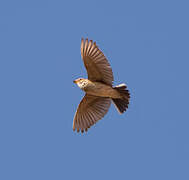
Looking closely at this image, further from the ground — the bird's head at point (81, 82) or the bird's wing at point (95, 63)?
the bird's wing at point (95, 63)

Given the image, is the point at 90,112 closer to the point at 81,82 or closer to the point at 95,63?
the point at 81,82

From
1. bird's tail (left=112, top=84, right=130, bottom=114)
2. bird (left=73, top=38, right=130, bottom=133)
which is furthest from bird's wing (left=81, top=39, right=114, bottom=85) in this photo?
bird's tail (left=112, top=84, right=130, bottom=114)

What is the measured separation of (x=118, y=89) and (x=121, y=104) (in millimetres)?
668

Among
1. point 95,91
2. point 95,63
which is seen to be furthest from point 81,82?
point 95,63

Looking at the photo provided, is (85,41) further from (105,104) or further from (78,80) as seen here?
(105,104)

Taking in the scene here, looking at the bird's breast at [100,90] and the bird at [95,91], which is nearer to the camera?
the bird at [95,91]

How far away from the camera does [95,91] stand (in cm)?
1569

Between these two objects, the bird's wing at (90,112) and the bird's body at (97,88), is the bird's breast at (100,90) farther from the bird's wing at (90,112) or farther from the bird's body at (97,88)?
the bird's wing at (90,112)

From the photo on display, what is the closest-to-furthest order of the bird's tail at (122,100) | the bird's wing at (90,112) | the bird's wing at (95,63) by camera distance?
the bird's wing at (95,63) < the bird's tail at (122,100) < the bird's wing at (90,112)

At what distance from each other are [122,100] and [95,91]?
92 centimetres

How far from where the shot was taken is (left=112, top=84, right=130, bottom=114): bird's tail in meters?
15.6

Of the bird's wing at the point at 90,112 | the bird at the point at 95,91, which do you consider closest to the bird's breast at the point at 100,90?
the bird at the point at 95,91

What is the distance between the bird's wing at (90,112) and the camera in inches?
647

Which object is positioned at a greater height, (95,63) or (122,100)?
(95,63)
